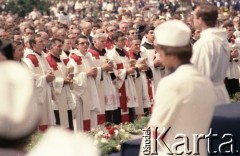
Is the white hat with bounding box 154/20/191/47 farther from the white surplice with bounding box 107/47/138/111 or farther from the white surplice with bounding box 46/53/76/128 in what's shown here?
the white surplice with bounding box 107/47/138/111

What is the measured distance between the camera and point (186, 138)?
16.3 ft

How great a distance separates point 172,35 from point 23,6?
27.3 meters

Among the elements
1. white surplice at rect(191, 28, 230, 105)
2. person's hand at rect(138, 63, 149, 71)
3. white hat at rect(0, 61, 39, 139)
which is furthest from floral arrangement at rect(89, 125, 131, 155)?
white hat at rect(0, 61, 39, 139)

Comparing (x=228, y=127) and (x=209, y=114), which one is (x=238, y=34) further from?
(x=209, y=114)

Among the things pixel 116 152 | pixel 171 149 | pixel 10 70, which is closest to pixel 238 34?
pixel 116 152

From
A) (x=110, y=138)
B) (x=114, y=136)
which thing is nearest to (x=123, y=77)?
(x=114, y=136)

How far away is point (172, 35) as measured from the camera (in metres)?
4.98

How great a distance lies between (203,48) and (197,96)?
2.21m

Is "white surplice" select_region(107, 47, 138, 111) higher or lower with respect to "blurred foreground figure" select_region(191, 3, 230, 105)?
lower

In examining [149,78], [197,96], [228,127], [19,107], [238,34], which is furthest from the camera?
[238,34]

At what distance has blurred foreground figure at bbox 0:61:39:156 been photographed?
257 centimetres

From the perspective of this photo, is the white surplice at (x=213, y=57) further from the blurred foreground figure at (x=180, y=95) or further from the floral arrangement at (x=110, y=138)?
the blurred foreground figure at (x=180, y=95)

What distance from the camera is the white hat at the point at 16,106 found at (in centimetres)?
257

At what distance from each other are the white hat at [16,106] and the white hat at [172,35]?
2.31 m
